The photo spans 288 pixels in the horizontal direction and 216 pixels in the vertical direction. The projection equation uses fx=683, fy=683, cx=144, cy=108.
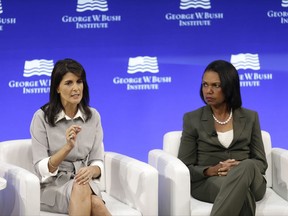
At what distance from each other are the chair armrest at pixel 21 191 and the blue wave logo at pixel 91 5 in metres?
1.91

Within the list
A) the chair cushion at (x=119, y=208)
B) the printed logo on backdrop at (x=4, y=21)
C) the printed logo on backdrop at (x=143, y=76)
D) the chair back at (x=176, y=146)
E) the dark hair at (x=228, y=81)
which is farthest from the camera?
the printed logo on backdrop at (x=143, y=76)

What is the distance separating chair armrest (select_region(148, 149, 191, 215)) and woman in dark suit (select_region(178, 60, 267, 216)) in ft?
0.57

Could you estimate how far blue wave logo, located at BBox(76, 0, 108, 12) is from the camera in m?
5.52

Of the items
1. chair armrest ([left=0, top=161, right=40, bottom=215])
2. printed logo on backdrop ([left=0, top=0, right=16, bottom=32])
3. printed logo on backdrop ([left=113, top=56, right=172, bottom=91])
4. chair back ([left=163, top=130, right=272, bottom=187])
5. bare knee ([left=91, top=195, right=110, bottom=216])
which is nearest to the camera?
chair armrest ([left=0, top=161, right=40, bottom=215])

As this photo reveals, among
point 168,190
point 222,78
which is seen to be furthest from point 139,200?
point 222,78

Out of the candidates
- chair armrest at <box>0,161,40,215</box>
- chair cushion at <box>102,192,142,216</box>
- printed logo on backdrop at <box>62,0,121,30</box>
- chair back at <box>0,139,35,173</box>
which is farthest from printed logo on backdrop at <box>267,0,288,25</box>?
chair armrest at <box>0,161,40,215</box>

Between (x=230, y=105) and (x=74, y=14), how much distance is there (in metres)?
1.72

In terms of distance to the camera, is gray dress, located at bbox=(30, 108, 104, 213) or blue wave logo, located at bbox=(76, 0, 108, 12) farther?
blue wave logo, located at bbox=(76, 0, 108, 12)

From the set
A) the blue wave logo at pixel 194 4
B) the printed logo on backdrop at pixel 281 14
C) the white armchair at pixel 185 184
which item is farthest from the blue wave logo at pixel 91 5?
the white armchair at pixel 185 184

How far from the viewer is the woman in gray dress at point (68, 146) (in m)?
3.85

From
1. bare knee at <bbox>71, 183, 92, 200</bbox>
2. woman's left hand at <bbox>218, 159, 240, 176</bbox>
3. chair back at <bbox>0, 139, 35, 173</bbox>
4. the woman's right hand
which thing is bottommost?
bare knee at <bbox>71, 183, 92, 200</bbox>

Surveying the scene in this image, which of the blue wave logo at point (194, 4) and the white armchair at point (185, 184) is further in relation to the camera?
the blue wave logo at point (194, 4)

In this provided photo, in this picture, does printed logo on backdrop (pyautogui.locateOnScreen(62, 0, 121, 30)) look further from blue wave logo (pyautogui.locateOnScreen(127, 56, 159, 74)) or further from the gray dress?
the gray dress

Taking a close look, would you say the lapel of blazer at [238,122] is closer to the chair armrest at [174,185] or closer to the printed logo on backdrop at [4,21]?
the chair armrest at [174,185]
